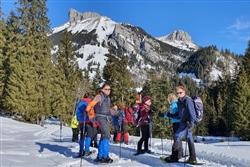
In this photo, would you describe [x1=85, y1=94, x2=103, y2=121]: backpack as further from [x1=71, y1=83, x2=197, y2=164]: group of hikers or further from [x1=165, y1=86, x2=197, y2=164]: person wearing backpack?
[x1=165, y1=86, x2=197, y2=164]: person wearing backpack

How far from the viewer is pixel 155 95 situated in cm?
4247

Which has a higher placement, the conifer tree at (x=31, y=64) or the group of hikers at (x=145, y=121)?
the conifer tree at (x=31, y=64)

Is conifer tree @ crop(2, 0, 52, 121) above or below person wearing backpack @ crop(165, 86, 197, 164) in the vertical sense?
above

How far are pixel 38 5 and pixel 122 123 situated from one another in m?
27.2

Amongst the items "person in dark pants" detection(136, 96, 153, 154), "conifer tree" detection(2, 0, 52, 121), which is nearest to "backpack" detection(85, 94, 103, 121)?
"person in dark pants" detection(136, 96, 153, 154)

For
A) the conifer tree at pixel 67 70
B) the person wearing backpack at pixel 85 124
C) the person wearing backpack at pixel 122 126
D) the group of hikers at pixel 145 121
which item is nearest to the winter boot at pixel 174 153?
the group of hikers at pixel 145 121

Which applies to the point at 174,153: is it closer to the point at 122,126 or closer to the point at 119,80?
the point at 122,126

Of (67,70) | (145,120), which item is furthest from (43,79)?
(145,120)

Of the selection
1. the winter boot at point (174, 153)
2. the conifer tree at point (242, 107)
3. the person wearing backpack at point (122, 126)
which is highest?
the conifer tree at point (242, 107)

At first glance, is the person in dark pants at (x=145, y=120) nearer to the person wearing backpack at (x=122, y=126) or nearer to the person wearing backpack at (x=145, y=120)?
the person wearing backpack at (x=145, y=120)

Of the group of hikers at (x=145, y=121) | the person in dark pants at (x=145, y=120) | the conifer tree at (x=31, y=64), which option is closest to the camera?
the group of hikers at (x=145, y=121)

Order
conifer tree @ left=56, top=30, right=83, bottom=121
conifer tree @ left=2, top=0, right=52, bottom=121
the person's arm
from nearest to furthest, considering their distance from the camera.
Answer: the person's arm < conifer tree @ left=2, top=0, right=52, bottom=121 < conifer tree @ left=56, top=30, right=83, bottom=121

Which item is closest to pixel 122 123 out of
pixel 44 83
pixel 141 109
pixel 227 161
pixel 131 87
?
pixel 141 109

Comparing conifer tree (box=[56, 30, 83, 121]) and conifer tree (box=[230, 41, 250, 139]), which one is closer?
conifer tree (box=[230, 41, 250, 139])
